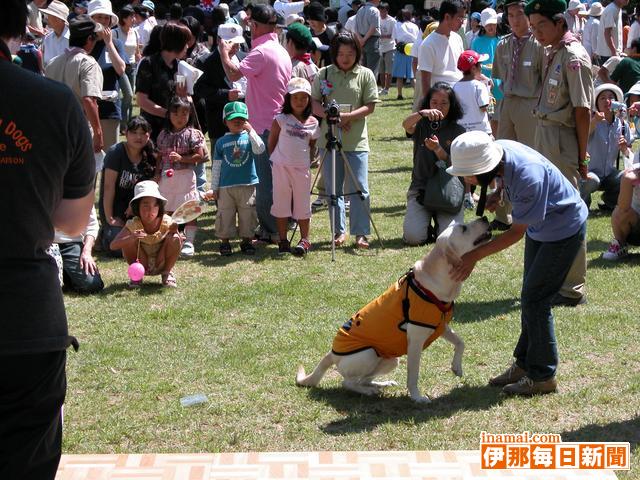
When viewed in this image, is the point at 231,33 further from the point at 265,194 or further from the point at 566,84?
the point at 566,84

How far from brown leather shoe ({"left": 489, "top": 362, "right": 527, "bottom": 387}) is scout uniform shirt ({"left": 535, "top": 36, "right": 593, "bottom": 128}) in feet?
7.88

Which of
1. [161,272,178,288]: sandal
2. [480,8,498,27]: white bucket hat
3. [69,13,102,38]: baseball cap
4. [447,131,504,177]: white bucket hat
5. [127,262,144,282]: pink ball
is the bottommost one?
[161,272,178,288]: sandal

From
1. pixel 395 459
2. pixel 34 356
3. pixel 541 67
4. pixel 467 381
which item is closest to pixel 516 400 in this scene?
pixel 467 381

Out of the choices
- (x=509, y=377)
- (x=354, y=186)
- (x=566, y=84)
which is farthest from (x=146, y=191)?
(x=509, y=377)

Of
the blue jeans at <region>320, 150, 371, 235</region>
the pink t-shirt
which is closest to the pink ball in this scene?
the pink t-shirt

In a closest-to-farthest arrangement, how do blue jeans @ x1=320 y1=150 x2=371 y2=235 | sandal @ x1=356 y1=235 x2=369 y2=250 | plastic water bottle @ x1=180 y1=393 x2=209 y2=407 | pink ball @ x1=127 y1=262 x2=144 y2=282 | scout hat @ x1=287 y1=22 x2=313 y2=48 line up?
1. plastic water bottle @ x1=180 y1=393 x2=209 y2=407
2. pink ball @ x1=127 y1=262 x2=144 y2=282
3. blue jeans @ x1=320 y1=150 x2=371 y2=235
4. sandal @ x1=356 y1=235 x2=369 y2=250
5. scout hat @ x1=287 y1=22 x2=313 y2=48

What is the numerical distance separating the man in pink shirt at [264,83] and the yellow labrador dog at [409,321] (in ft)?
13.0

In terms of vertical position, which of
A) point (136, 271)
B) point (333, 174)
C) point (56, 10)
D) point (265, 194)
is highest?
point (56, 10)

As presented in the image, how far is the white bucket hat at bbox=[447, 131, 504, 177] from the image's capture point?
4.71 meters

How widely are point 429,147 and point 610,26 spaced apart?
9.01m

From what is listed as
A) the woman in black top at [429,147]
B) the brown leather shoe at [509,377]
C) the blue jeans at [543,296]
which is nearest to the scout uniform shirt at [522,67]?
the woman in black top at [429,147]

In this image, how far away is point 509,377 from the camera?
213 inches

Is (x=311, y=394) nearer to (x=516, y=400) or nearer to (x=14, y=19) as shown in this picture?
(x=516, y=400)

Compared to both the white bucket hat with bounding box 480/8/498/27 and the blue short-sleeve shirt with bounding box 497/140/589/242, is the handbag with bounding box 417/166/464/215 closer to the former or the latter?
the blue short-sleeve shirt with bounding box 497/140/589/242
